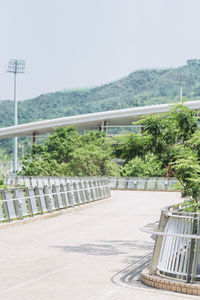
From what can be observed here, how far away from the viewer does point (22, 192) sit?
61.5ft

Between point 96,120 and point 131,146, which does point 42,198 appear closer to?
point 131,146

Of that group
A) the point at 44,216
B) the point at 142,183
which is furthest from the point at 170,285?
the point at 142,183

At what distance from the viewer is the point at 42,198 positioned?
2047 cm

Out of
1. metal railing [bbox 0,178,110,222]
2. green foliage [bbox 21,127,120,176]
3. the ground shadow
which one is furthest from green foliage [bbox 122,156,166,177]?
the ground shadow

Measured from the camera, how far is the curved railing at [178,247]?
8.54 meters

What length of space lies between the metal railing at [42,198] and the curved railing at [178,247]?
8584 mm

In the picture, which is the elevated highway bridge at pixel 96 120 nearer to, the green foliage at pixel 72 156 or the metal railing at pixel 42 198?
the green foliage at pixel 72 156

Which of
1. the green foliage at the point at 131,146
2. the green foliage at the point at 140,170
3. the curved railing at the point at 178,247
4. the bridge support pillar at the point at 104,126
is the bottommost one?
the green foliage at the point at 140,170

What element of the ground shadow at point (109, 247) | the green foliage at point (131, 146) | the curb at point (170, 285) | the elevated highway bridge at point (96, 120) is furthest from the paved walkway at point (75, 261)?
the elevated highway bridge at point (96, 120)

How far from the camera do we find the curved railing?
28.0 ft

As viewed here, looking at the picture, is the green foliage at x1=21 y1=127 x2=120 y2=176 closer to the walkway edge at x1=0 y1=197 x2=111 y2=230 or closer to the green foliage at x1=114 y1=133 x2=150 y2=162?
the walkway edge at x1=0 y1=197 x2=111 y2=230

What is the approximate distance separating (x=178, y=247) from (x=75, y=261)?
2.77 metres

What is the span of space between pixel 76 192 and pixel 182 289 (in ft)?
56.3

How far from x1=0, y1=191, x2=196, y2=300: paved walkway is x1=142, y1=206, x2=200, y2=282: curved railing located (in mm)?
447
